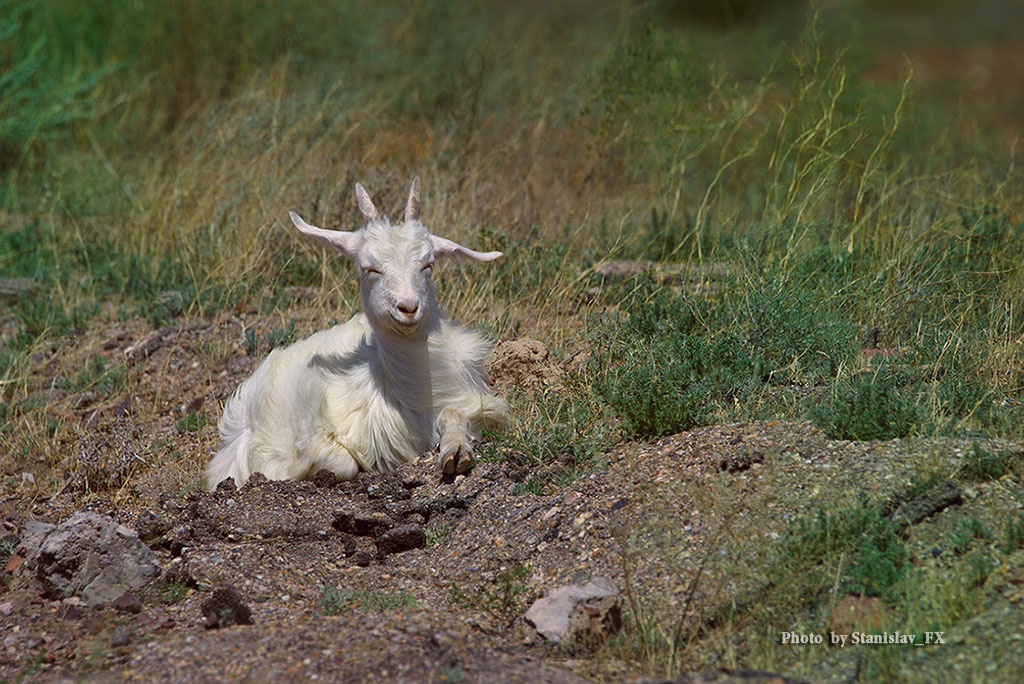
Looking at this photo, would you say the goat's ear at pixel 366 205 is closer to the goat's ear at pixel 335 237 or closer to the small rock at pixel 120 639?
the goat's ear at pixel 335 237

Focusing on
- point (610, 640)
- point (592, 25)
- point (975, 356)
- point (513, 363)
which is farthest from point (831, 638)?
point (592, 25)

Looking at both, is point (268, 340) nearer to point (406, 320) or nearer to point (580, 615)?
point (406, 320)

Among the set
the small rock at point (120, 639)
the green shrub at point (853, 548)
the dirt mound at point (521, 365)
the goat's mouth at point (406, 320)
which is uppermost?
the goat's mouth at point (406, 320)

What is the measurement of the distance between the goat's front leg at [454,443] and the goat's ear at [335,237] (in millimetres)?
1056

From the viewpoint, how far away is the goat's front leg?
5.80 metres

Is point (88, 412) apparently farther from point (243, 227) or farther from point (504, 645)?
point (504, 645)

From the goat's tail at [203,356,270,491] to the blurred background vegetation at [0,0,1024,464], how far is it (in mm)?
1195

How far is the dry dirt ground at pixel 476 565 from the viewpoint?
13.2 feet

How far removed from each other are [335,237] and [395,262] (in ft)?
1.73

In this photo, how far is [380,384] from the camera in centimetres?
630

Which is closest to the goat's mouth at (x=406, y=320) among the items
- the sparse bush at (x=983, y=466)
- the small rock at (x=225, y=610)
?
the small rock at (x=225, y=610)

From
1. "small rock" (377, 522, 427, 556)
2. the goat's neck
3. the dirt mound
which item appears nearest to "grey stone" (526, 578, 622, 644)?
"small rock" (377, 522, 427, 556)

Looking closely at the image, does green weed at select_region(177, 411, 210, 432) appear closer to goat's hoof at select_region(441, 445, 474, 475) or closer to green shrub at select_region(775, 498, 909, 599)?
goat's hoof at select_region(441, 445, 474, 475)

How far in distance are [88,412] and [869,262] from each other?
17.6ft
